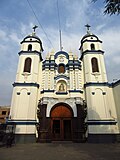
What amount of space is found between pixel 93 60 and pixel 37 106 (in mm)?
9864

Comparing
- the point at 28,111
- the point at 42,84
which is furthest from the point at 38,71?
the point at 28,111

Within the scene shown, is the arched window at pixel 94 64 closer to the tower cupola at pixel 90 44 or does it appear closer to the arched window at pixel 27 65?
the tower cupola at pixel 90 44

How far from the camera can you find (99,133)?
618 inches

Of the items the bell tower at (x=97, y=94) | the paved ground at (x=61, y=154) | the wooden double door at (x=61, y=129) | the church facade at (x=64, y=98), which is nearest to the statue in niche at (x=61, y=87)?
the church facade at (x=64, y=98)

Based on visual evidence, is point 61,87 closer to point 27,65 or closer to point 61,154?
point 27,65

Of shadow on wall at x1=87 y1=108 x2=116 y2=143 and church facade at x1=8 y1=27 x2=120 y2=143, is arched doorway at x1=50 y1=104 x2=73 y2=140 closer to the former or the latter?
church facade at x1=8 y1=27 x2=120 y2=143

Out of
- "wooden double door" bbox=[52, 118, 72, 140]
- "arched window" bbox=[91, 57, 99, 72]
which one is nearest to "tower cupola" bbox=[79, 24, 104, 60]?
"arched window" bbox=[91, 57, 99, 72]

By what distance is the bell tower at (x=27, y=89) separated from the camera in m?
15.7

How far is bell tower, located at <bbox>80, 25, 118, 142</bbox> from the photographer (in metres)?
15.9

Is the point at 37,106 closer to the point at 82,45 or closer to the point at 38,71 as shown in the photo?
the point at 38,71

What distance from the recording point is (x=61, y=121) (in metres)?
16.8

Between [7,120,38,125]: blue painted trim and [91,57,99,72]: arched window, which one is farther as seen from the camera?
[91,57,99,72]: arched window

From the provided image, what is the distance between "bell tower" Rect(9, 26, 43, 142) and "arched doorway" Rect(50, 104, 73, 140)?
2.28 meters

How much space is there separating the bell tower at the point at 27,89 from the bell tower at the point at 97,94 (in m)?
6.37
